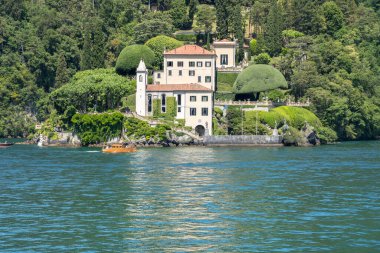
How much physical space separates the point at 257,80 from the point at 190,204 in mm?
71643

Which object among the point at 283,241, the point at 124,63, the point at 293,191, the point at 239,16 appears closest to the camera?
the point at 283,241

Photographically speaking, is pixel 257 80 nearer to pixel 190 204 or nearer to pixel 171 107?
pixel 171 107

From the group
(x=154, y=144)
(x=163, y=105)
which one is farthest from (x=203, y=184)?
(x=163, y=105)

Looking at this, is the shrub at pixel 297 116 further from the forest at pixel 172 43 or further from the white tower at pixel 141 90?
the white tower at pixel 141 90

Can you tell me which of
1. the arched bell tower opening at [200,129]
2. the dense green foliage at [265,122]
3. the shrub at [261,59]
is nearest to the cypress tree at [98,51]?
the shrub at [261,59]

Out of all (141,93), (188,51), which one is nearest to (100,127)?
(141,93)

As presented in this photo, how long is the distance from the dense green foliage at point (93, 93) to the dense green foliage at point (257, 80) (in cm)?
1499

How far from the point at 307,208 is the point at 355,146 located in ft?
193

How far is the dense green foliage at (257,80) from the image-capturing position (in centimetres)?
12912

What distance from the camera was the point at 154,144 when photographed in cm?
11550

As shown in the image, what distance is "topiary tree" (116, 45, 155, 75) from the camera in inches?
5384

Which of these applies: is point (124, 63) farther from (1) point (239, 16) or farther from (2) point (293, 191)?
(2) point (293, 191)

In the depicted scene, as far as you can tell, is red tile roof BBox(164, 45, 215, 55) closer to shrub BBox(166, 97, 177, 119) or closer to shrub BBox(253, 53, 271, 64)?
shrub BBox(253, 53, 271, 64)

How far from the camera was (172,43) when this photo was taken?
142750 millimetres
